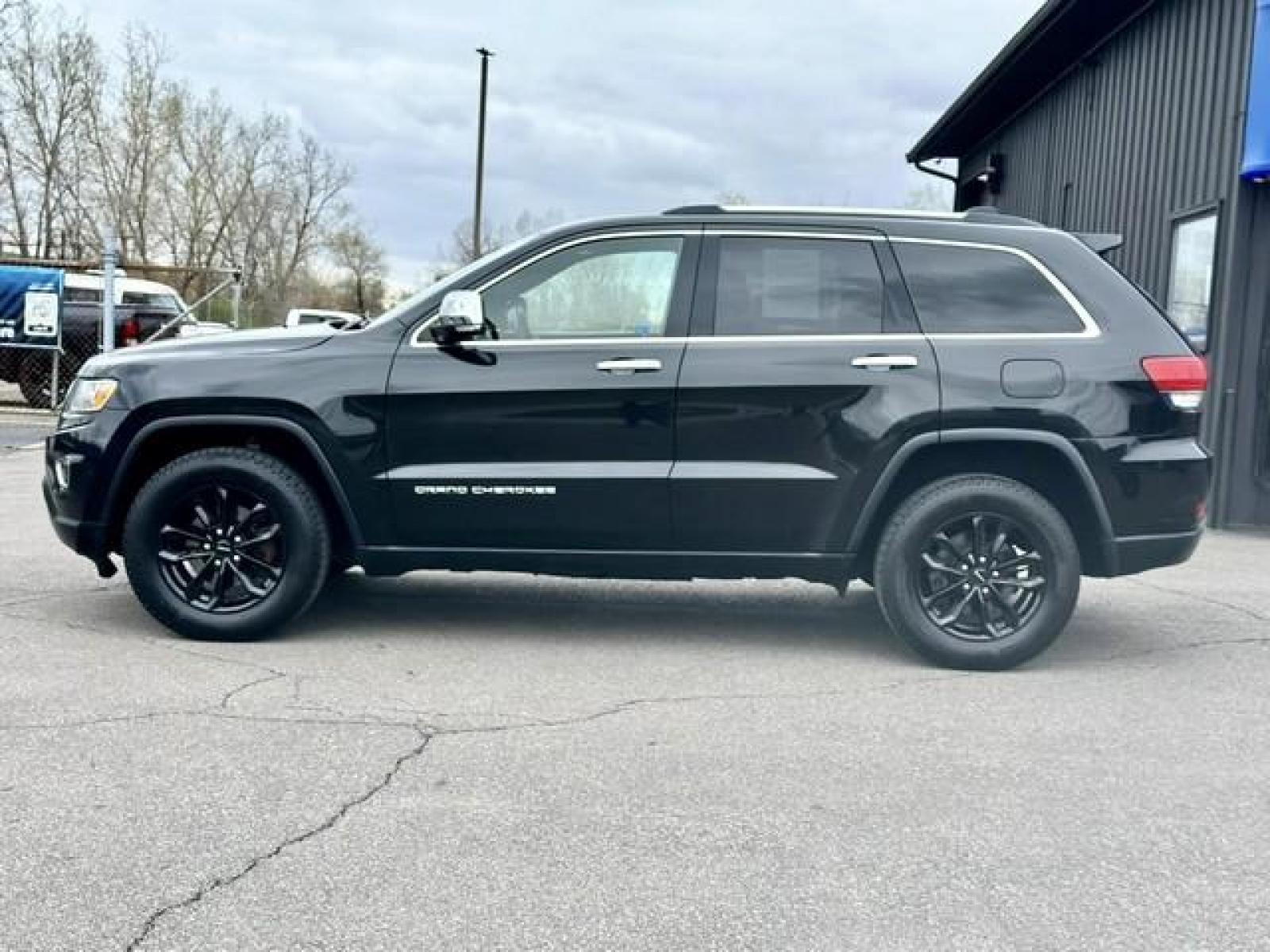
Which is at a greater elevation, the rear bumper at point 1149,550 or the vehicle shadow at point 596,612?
the rear bumper at point 1149,550

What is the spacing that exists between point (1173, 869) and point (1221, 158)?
8.55 meters

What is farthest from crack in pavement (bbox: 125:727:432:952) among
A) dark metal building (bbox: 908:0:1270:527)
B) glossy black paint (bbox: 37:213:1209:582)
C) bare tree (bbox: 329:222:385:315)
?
bare tree (bbox: 329:222:385:315)

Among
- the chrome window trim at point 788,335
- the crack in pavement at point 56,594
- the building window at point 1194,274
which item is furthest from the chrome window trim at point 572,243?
the building window at point 1194,274

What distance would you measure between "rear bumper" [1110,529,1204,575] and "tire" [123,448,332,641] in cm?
340

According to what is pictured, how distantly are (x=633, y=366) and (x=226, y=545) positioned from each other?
6.37 ft

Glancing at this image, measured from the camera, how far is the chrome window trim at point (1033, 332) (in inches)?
203

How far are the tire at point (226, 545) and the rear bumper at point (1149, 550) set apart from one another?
3.40m

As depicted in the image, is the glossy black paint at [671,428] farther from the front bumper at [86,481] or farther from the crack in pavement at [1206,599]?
the crack in pavement at [1206,599]

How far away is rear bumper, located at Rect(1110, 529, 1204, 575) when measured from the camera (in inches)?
202

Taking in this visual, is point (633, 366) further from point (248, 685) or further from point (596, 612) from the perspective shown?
point (248, 685)

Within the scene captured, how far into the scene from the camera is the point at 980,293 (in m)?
5.26

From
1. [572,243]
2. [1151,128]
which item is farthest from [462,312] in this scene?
[1151,128]

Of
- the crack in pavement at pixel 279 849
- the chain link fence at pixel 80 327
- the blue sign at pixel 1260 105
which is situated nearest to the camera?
the crack in pavement at pixel 279 849

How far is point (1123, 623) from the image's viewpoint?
6.29 meters
